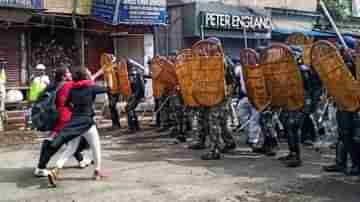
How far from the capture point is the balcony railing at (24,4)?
13938mm

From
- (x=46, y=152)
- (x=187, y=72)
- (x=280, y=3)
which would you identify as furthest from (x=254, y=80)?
(x=280, y=3)

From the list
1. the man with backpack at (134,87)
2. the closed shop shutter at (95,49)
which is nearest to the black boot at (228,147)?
the man with backpack at (134,87)

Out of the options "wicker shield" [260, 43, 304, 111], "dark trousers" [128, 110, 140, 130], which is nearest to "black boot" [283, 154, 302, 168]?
"wicker shield" [260, 43, 304, 111]

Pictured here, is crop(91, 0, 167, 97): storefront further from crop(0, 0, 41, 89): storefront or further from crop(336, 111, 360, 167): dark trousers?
crop(336, 111, 360, 167): dark trousers

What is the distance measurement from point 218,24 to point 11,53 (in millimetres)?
7834

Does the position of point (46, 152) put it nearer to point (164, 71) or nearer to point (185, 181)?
point (185, 181)

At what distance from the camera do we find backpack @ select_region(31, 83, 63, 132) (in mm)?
7062

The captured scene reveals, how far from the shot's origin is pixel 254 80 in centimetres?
844

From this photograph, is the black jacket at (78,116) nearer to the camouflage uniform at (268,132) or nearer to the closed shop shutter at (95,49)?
the camouflage uniform at (268,132)

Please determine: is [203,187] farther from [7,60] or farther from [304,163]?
[7,60]

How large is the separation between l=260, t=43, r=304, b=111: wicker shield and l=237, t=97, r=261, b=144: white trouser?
43.3 inches

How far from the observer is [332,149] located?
30.9 feet

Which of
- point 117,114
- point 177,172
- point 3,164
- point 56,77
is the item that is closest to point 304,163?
point 177,172

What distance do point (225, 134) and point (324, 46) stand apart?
2.72 meters
